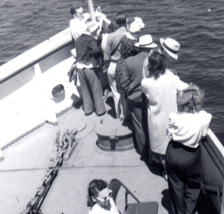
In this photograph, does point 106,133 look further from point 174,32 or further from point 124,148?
point 174,32

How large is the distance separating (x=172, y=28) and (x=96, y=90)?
12911mm

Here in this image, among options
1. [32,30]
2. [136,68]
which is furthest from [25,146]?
[32,30]

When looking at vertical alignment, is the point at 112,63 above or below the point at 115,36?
below

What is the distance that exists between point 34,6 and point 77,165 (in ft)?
68.4

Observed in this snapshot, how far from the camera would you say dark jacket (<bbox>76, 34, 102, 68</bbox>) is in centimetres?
567

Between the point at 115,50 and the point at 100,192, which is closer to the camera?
the point at 100,192

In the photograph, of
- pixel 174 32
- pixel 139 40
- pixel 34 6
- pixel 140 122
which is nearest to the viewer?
pixel 139 40

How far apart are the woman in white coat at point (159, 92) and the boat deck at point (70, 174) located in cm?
52

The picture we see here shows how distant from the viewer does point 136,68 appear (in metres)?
4.76

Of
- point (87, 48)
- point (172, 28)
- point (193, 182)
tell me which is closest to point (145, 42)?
point (87, 48)

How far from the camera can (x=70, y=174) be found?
204 inches

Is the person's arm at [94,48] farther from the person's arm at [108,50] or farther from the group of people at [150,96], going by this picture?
the person's arm at [108,50]

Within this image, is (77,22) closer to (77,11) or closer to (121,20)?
(77,11)

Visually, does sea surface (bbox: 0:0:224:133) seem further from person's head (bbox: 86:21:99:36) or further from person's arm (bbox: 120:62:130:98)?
person's arm (bbox: 120:62:130:98)
